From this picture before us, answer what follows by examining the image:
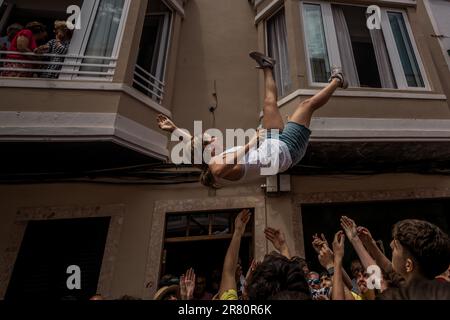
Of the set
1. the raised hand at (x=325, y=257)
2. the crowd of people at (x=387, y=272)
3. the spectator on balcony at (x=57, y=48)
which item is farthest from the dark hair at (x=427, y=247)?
the spectator on balcony at (x=57, y=48)

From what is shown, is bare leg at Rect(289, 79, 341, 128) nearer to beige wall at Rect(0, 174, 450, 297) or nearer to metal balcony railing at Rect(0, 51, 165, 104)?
beige wall at Rect(0, 174, 450, 297)

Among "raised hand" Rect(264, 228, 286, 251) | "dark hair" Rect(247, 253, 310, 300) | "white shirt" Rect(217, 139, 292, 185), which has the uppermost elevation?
"white shirt" Rect(217, 139, 292, 185)

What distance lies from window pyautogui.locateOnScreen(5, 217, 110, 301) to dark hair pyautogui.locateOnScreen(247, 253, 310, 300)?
352 cm

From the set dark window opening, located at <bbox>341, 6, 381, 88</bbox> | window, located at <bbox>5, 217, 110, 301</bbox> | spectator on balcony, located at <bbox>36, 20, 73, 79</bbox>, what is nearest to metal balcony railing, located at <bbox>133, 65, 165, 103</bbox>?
spectator on balcony, located at <bbox>36, 20, 73, 79</bbox>

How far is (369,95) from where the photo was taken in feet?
15.5

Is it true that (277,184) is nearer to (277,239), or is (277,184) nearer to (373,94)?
(277,239)

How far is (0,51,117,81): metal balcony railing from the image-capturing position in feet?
14.3

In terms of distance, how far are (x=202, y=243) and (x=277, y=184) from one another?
1683mm

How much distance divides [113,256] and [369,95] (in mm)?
4677

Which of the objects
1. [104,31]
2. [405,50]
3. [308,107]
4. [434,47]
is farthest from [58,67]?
[434,47]

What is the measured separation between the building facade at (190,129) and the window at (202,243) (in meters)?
0.02

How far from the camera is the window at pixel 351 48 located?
5.09 meters
